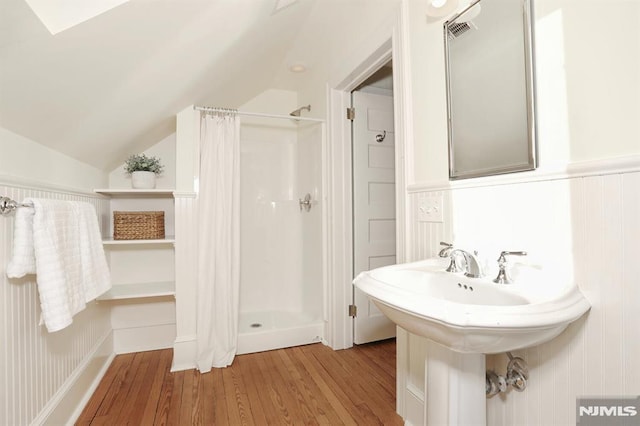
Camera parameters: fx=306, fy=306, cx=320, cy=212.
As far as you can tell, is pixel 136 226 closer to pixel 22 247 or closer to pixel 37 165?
pixel 37 165

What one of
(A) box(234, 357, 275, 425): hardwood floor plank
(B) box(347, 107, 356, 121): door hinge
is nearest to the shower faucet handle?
(B) box(347, 107, 356, 121): door hinge

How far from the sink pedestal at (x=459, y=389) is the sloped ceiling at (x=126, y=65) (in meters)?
1.52

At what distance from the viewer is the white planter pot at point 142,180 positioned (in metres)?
2.12

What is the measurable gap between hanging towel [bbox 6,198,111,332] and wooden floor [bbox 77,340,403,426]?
2.21 ft

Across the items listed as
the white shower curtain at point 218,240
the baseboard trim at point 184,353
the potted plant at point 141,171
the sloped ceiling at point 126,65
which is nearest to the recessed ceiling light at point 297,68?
the sloped ceiling at point 126,65

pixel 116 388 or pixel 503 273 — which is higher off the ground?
pixel 503 273

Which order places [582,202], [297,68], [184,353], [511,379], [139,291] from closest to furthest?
[582,202], [511,379], [184,353], [139,291], [297,68]

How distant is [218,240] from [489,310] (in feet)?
5.79

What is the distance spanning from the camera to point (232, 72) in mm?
2109

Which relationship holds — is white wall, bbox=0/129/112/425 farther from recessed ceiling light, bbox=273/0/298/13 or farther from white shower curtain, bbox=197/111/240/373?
recessed ceiling light, bbox=273/0/298/13

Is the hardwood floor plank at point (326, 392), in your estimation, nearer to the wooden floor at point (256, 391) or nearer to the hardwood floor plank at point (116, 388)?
the wooden floor at point (256, 391)

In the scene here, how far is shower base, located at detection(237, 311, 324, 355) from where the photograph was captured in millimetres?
2277

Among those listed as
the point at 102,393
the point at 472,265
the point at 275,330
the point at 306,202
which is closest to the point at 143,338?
the point at 102,393

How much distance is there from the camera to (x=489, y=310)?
0.71 metres
